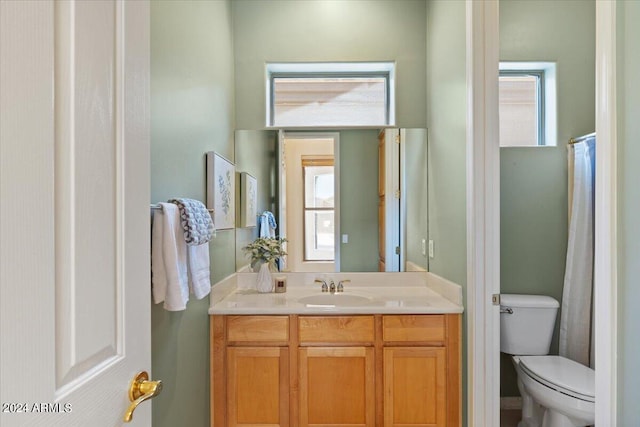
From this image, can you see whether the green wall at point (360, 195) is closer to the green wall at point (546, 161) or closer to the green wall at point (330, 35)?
the green wall at point (330, 35)

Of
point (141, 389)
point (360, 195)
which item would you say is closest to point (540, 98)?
point (360, 195)

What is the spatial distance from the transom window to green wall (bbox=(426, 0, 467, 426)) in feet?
1.17

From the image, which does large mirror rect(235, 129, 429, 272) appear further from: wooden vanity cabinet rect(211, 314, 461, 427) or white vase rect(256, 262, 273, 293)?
wooden vanity cabinet rect(211, 314, 461, 427)

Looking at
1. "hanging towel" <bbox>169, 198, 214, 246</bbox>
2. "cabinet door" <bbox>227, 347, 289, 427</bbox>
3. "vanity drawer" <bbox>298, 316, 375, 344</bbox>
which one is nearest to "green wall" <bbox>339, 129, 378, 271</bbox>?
"vanity drawer" <bbox>298, 316, 375, 344</bbox>

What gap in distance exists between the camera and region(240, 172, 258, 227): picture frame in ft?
8.11

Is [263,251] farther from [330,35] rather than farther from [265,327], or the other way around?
[330,35]

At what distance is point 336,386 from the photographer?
202 cm

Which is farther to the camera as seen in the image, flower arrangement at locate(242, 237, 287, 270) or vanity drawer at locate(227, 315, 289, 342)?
flower arrangement at locate(242, 237, 287, 270)

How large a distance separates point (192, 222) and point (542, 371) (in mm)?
1994

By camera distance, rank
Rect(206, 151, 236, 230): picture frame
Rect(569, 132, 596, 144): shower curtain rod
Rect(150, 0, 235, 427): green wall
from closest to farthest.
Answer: Rect(150, 0, 235, 427): green wall → Rect(206, 151, 236, 230): picture frame → Rect(569, 132, 596, 144): shower curtain rod

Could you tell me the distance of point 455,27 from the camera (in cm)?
203

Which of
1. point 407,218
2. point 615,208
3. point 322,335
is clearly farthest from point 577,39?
point 322,335

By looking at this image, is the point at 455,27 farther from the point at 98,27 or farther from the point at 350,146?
the point at 98,27

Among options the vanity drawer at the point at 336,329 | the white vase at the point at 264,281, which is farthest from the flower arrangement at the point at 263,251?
the vanity drawer at the point at 336,329
